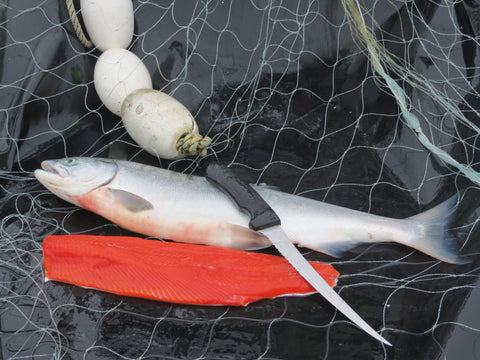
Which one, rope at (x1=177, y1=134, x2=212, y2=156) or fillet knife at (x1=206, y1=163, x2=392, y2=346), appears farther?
rope at (x1=177, y1=134, x2=212, y2=156)

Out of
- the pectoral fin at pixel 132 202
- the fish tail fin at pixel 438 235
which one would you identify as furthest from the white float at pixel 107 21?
the fish tail fin at pixel 438 235

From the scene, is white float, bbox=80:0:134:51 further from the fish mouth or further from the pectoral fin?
the pectoral fin

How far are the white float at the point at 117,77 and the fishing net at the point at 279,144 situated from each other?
0.13 meters

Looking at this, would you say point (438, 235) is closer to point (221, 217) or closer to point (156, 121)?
point (221, 217)

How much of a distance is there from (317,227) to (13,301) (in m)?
1.10

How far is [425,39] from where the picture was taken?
8.23 ft

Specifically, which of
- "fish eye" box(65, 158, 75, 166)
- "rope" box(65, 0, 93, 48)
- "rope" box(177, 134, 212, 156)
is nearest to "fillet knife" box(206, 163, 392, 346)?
"rope" box(177, 134, 212, 156)

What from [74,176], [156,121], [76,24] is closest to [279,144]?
[156,121]

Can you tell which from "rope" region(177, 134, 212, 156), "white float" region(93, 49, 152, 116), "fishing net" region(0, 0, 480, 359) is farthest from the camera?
"white float" region(93, 49, 152, 116)

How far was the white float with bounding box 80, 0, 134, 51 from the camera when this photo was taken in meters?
2.37

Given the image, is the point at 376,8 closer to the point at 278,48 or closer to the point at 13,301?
the point at 278,48

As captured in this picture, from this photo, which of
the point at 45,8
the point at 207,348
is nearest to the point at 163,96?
the point at 45,8

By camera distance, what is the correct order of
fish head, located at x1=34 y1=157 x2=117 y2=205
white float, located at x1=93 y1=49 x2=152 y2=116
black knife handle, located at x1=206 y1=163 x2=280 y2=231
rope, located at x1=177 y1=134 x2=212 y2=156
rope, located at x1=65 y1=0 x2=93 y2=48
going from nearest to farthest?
1. black knife handle, located at x1=206 y1=163 x2=280 y2=231
2. fish head, located at x1=34 y1=157 x2=117 y2=205
3. rope, located at x1=177 y1=134 x2=212 y2=156
4. white float, located at x1=93 y1=49 x2=152 y2=116
5. rope, located at x1=65 y1=0 x2=93 y2=48

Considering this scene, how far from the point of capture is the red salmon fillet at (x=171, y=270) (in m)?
1.80
